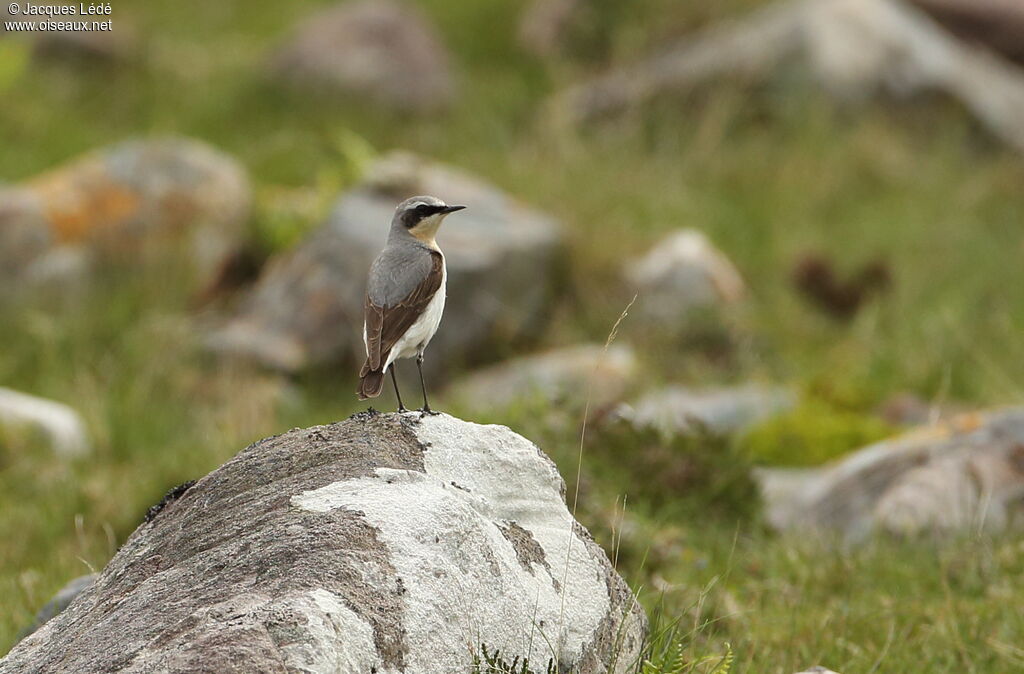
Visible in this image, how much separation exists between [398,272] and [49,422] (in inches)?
224

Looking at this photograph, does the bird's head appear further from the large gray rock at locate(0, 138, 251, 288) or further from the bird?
the large gray rock at locate(0, 138, 251, 288)

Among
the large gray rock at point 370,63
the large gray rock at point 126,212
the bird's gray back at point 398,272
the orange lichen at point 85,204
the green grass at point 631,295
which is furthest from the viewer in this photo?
the large gray rock at point 370,63

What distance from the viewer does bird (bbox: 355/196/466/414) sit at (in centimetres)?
508

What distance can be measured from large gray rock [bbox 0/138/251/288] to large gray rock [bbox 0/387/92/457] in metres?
2.73

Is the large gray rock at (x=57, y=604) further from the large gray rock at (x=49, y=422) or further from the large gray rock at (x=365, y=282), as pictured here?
the large gray rock at (x=365, y=282)

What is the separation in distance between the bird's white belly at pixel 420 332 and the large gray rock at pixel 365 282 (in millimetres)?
6489

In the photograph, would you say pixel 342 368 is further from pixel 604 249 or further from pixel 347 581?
pixel 347 581

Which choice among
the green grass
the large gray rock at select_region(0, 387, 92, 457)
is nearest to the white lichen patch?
the green grass

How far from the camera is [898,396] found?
1080 cm

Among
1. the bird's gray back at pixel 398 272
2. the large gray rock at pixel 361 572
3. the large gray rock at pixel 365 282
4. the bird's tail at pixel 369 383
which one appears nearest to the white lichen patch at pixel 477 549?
the large gray rock at pixel 361 572

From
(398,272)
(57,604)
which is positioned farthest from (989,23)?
(57,604)

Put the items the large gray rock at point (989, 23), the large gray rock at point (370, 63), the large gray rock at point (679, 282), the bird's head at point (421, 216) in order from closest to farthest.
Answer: the bird's head at point (421, 216) < the large gray rock at point (679, 282) < the large gray rock at point (370, 63) < the large gray rock at point (989, 23)

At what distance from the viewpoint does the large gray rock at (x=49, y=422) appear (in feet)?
32.6

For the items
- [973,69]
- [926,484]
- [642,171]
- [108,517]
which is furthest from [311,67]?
[926,484]
